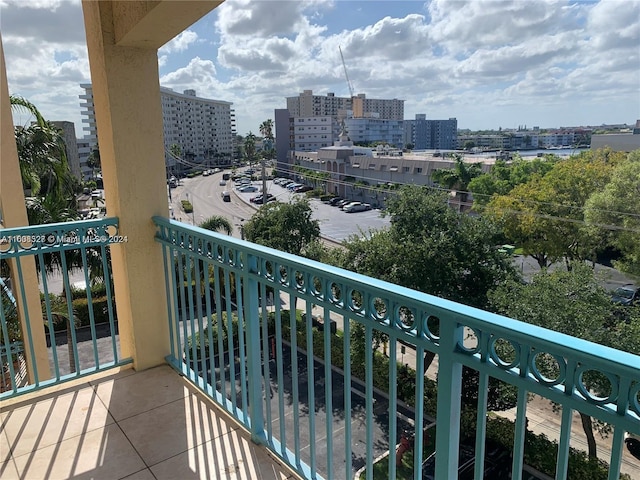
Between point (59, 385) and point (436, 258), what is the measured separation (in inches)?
355

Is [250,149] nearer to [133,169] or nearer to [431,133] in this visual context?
[431,133]

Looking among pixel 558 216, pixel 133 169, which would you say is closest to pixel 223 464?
pixel 133 169

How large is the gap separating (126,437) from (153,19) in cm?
196

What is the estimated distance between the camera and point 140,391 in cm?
257

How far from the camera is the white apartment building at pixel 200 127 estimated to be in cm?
7350

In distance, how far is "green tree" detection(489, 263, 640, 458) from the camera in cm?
755

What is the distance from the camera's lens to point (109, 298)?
2723mm

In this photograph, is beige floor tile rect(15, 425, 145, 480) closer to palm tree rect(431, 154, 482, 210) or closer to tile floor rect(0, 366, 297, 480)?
tile floor rect(0, 366, 297, 480)

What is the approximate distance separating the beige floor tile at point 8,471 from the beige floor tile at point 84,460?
18 mm

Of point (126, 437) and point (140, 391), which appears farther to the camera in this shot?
point (140, 391)

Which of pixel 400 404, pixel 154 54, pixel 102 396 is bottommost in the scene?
pixel 400 404

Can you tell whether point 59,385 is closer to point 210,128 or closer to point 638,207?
point 638,207

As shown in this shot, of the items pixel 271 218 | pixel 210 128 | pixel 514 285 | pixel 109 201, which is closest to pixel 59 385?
pixel 109 201

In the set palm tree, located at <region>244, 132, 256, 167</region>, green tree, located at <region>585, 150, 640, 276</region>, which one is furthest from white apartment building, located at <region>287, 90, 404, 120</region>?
green tree, located at <region>585, 150, 640, 276</region>
